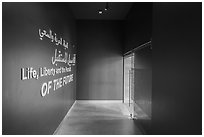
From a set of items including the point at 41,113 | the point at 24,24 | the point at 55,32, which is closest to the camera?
the point at 24,24

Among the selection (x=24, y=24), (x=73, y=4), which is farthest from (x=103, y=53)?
(x=24, y=24)

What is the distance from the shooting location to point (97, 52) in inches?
308

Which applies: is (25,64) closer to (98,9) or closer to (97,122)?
(97,122)

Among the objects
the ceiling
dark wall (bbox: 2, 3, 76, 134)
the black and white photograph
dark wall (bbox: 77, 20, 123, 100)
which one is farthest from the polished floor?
the ceiling

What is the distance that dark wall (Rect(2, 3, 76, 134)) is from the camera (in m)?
1.97

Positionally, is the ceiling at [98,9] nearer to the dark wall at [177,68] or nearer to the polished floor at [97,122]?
the dark wall at [177,68]

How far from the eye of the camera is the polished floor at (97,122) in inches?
166

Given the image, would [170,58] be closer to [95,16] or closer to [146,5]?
[146,5]

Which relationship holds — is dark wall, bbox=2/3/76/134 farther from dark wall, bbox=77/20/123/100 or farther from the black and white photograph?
dark wall, bbox=77/20/123/100

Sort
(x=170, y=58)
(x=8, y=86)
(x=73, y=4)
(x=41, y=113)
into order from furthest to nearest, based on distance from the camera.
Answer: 1. (x=73, y=4)
2. (x=41, y=113)
3. (x=170, y=58)
4. (x=8, y=86)

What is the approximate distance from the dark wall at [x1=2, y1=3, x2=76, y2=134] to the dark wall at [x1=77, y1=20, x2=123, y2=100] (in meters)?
4.02

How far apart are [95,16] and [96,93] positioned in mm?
2821

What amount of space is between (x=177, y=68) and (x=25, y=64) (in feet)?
6.01

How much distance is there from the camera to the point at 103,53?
7816mm
